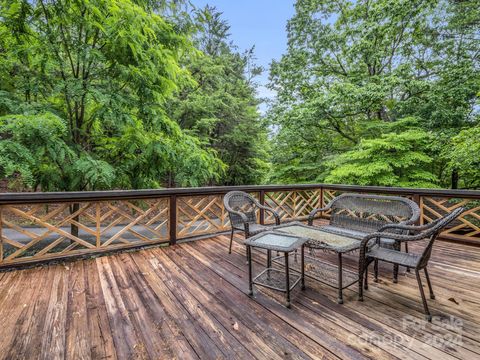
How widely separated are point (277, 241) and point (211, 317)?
0.86 meters

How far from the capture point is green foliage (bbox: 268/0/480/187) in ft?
18.8

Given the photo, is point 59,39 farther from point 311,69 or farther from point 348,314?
point 311,69

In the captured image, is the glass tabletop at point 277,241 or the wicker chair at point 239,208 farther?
the wicker chair at point 239,208

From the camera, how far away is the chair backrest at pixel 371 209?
290cm

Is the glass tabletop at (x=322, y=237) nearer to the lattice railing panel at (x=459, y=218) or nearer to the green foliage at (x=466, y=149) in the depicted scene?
the lattice railing panel at (x=459, y=218)

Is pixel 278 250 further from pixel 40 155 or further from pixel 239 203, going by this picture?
pixel 40 155

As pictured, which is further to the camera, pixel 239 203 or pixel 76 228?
pixel 76 228

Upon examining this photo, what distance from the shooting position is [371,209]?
311cm

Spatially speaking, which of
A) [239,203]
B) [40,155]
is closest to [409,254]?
[239,203]

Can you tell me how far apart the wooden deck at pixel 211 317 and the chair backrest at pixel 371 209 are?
0.63 metres

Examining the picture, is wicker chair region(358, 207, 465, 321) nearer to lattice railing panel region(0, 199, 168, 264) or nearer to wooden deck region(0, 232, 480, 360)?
wooden deck region(0, 232, 480, 360)

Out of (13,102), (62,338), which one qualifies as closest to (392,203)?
(62,338)

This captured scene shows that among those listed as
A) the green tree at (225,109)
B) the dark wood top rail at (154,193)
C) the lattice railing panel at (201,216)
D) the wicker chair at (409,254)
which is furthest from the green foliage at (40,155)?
the green tree at (225,109)

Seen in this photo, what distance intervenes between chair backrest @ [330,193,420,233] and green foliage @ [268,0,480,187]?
2.61 metres
